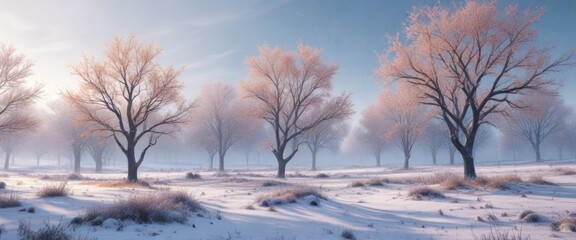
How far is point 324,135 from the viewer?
6219 cm

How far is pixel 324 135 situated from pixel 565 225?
55731 millimetres

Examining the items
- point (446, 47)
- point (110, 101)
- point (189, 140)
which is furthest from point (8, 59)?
point (189, 140)

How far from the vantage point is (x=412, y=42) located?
19.6 metres

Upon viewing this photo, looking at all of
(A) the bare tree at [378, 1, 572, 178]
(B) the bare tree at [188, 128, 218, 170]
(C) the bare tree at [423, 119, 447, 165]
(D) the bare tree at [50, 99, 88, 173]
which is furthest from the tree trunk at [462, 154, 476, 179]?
(C) the bare tree at [423, 119, 447, 165]

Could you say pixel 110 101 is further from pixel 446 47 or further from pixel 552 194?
pixel 552 194

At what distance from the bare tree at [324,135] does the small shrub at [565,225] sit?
42.9 metres

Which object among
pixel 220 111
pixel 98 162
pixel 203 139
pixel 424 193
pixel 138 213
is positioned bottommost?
pixel 424 193

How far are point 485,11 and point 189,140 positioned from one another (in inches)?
2216

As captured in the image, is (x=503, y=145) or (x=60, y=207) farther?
(x=503, y=145)

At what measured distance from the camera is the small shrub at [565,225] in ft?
21.1

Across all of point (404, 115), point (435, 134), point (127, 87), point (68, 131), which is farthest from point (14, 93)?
point (435, 134)

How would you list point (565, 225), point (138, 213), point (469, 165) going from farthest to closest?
point (469, 165) < point (138, 213) < point (565, 225)

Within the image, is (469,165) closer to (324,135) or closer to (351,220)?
(351,220)

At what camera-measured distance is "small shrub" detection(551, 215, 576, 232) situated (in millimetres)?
6427
